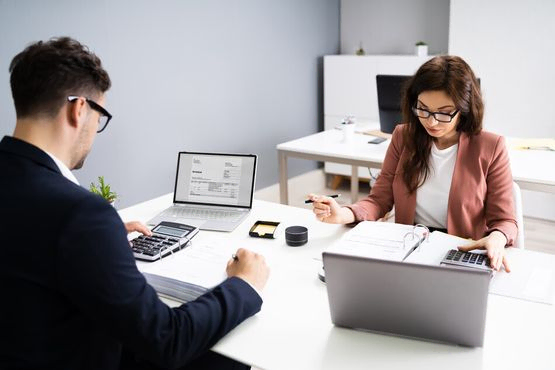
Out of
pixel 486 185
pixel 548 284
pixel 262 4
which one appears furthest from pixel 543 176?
pixel 262 4

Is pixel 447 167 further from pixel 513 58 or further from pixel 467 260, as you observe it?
pixel 513 58

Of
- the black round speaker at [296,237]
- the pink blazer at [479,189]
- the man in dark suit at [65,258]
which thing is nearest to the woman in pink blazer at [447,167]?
the pink blazer at [479,189]

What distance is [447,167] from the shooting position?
1955 millimetres

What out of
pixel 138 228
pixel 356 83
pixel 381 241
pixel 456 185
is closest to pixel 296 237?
pixel 381 241

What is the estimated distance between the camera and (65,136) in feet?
3.69

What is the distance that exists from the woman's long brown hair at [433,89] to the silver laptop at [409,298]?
0.90 metres

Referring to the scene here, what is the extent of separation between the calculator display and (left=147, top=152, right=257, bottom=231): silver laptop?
0.16 metres

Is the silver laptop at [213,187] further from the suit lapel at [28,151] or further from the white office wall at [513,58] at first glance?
the white office wall at [513,58]

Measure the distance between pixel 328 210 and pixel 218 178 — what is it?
460mm

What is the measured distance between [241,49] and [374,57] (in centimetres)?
120

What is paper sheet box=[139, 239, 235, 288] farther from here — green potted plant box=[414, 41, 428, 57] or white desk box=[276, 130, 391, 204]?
green potted plant box=[414, 41, 428, 57]

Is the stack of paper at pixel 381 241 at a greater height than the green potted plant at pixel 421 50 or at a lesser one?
lesser

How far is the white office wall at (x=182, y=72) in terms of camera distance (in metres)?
2.86

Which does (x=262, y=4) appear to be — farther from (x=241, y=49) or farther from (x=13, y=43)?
(x=13, y=43)
